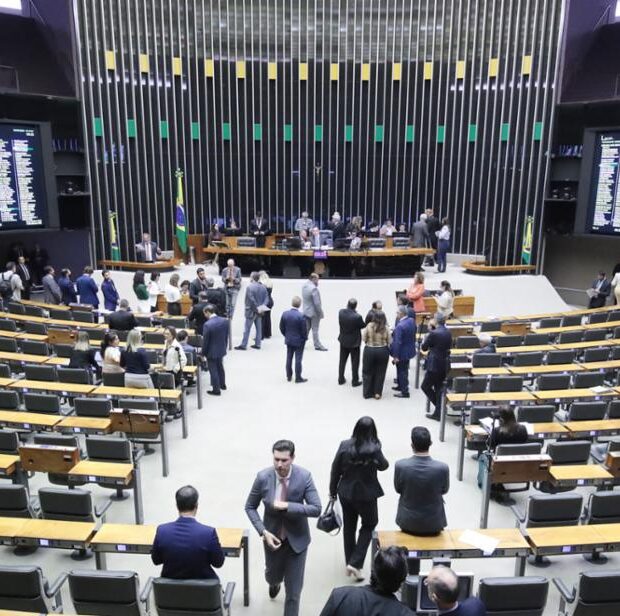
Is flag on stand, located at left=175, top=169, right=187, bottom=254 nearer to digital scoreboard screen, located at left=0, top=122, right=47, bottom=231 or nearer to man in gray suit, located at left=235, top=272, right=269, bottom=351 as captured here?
digital scoreboard screen, located at left=0, top=122, right=47, bottom=231

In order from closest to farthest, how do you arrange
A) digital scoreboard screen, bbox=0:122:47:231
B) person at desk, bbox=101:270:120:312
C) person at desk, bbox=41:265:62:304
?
person at desk, bbox=101:270:120:312
person at desk, bbox=41:265:62:304
digital scoreboard screen, bbox=0:122:47:231

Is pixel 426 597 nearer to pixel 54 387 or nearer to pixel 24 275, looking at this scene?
pixel 54 387

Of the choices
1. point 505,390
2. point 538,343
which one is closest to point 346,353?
point 505,390

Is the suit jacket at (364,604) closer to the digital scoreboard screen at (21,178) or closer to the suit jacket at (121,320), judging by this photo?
the suit jacket at (121,320)

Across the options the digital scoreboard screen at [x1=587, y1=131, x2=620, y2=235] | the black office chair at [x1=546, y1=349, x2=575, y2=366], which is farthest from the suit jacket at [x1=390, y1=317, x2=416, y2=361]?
the digital scoreboard screen at [x1=587, y1=131, x2=620, y2=235]

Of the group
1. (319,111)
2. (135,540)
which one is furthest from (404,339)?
(319,111)

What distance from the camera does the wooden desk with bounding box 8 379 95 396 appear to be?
6.85m

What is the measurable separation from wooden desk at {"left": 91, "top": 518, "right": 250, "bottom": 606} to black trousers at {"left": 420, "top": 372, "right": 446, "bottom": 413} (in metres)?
3.88

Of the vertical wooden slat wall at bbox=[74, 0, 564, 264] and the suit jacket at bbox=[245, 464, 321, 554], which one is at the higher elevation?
the vertical wooden slat wall at bbox=[74, 0, 564, 264]

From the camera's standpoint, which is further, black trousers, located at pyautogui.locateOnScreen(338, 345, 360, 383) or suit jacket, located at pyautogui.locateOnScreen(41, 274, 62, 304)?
suit jacket, located at pyautogui.locateOnScreen(41, 274, 62, 304)

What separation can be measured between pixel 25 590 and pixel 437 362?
198 inches

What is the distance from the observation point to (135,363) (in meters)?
6.94

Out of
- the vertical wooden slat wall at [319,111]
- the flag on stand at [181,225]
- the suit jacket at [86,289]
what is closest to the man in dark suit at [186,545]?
the suit jacket at [86,289]

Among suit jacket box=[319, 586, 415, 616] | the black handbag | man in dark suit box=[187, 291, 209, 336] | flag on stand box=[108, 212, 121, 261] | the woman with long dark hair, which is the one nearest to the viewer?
suit jacket box=[319, 586, 415, 616]
